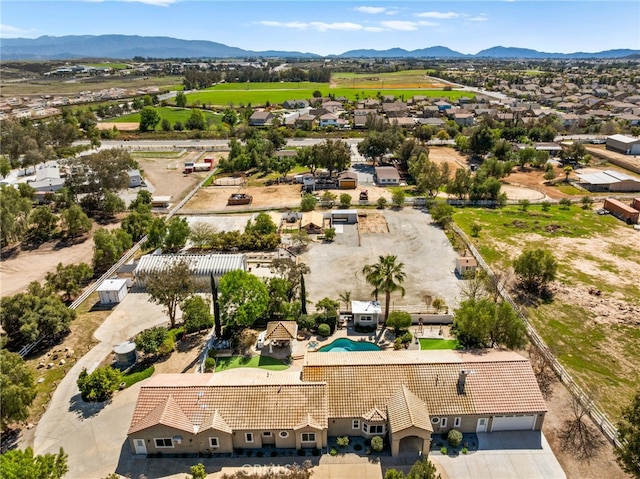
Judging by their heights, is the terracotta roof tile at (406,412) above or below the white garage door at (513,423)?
above

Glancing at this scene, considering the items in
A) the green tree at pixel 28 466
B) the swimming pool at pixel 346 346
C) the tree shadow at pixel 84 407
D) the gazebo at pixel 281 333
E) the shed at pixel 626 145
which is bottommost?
the tree shadow at pixel 84 407

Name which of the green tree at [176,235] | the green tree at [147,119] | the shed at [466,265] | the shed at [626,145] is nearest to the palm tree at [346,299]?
the shed at [466,265]

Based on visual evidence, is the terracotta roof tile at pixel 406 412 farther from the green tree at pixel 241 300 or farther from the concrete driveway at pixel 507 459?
the green tree at pixel 241 300

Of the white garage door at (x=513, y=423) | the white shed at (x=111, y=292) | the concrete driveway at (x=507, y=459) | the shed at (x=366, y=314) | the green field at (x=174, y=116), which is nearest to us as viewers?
the concrete driveway at (x=507, y=459)

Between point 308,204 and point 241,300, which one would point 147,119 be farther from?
point 241,300

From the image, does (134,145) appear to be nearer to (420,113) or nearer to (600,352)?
(420,113)
